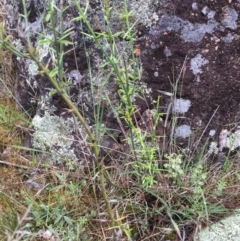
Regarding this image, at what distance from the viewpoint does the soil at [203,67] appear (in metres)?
1.57

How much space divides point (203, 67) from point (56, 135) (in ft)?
1.99

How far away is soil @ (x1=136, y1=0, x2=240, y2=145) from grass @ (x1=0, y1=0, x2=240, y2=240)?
51 mm

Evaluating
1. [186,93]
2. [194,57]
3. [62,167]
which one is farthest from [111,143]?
[194,57]

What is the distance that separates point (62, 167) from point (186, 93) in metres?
0.54

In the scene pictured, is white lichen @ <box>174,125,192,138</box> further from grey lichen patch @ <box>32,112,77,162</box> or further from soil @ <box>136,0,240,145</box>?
grey lichen patch @ <box>32,112,77,162</box>

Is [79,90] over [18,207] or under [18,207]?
over

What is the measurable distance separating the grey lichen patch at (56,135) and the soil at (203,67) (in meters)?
0.36

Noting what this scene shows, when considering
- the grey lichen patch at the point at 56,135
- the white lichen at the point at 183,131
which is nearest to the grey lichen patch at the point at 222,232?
the white lichen at the point at 183,131

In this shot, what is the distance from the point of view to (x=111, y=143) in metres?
1.71

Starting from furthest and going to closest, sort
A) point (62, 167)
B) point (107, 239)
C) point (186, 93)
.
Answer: point (62, 167)
point (186, 93)
point (107, 239)

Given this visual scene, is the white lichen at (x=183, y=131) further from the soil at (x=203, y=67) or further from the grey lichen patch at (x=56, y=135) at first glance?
the grey lichen patch at (x=56, y=135)

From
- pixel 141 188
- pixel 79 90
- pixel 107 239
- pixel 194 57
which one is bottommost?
pixel 107 239

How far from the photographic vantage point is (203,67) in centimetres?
161

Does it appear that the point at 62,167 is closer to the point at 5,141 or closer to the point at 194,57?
Result: the point at 5,141
